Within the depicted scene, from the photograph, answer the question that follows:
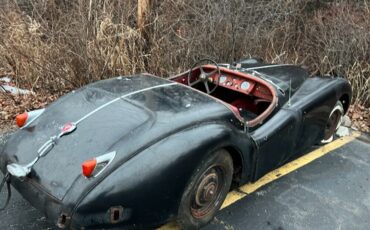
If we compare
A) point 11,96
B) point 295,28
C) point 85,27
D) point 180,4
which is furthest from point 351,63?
point 11,96

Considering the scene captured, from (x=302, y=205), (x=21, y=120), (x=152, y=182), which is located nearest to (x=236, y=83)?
(x=302, y=205)

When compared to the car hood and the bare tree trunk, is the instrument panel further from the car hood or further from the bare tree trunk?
the bare tree trunk

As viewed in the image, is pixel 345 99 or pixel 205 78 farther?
pixel 345 99

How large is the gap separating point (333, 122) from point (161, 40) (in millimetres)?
3070

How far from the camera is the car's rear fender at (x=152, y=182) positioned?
2.65 meters

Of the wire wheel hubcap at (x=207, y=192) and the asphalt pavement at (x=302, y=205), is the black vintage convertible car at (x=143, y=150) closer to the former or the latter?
the wire wheel hubcap at (x=207, y=192)

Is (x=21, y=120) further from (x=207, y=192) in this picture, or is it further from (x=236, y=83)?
(x=236, y=83)

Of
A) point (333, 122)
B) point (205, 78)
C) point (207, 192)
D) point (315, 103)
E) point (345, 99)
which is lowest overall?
point (333, 122)

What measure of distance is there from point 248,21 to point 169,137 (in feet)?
15.8

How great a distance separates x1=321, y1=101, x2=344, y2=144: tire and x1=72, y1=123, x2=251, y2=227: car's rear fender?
2.20 meters

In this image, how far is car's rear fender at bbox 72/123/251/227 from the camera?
2652 mm

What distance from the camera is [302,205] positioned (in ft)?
12.8

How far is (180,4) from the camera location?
7332 mm

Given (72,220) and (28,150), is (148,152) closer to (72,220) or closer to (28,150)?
(72,220)
